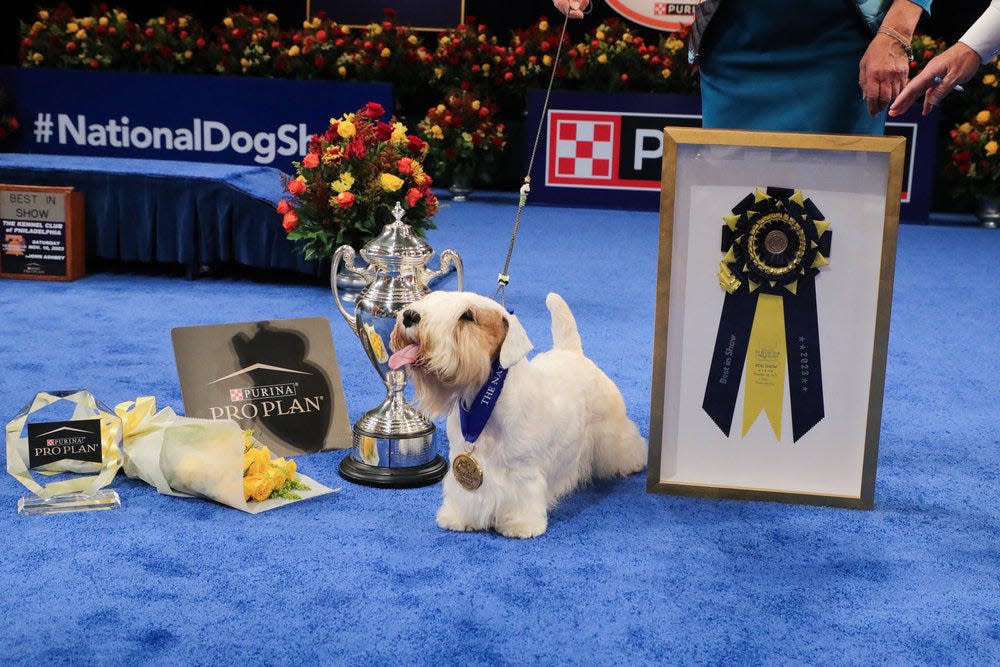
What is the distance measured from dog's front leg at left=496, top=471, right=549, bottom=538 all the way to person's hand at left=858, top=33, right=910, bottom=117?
1095 millimetres

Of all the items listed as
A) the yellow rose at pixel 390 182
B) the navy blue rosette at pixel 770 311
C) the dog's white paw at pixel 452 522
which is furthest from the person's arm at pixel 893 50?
the yellow rose at pixel 390 182

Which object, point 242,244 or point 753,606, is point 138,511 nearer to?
point 753,606

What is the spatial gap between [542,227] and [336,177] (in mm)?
2647

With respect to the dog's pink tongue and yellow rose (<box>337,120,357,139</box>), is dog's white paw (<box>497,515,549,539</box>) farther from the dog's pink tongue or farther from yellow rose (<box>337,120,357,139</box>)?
yellow rose (<box>337,120,357,139</box>)

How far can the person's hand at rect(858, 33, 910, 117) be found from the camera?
228 cm

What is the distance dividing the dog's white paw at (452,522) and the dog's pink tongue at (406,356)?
0.38m

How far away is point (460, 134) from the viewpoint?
8.12 meters

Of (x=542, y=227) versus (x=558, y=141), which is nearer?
(x=542, y=227)

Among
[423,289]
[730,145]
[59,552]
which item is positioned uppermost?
[730,145]

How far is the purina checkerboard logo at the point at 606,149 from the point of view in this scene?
7.82m

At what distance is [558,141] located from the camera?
802 cm

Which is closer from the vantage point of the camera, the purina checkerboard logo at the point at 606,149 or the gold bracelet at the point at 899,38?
the gold bracelet at the point at 899,38

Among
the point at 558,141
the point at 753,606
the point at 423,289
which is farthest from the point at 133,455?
the point at 558,141

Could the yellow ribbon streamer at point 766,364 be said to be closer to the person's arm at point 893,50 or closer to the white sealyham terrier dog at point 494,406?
the white sealyham terrier dog at point 494,406
